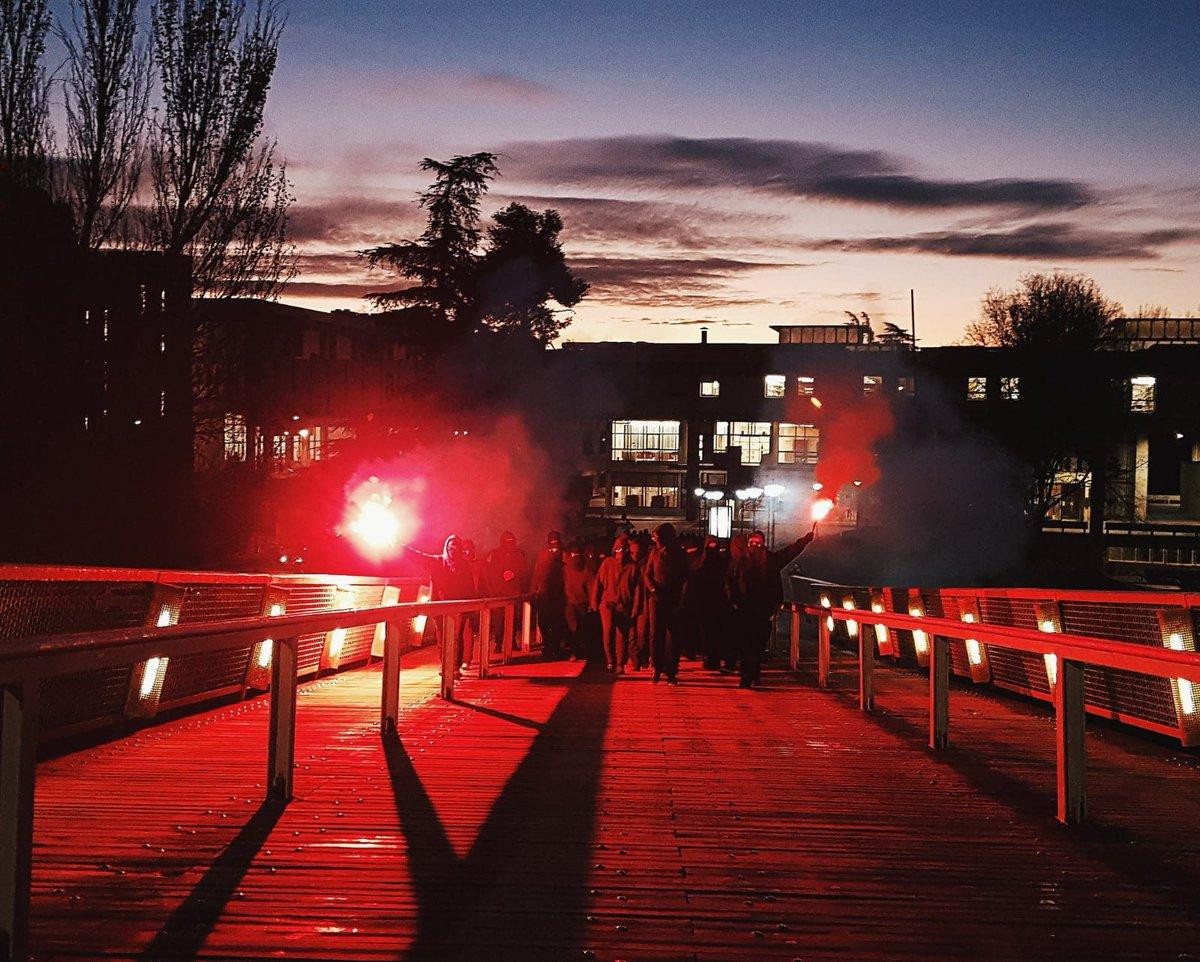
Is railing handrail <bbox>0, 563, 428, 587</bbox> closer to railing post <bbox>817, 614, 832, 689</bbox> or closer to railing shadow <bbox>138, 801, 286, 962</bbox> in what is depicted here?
railing shadow <bbox>138, 801, 286, 962</bbox>

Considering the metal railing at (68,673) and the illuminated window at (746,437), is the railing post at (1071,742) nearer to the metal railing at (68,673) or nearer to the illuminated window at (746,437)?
the metal railing at (68,673)

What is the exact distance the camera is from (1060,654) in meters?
6.96

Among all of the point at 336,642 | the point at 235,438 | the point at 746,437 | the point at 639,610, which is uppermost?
the point at 746,437

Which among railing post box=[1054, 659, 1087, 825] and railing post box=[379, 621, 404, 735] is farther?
railing post box=[379, 621, 404, 735]

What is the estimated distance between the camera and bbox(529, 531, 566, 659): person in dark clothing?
72.0ft

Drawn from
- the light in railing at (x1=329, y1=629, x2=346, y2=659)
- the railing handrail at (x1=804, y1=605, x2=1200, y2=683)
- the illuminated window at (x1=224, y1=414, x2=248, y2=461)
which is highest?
the illuminated window at (x1=224, y1=414, x2=248, y2=461)

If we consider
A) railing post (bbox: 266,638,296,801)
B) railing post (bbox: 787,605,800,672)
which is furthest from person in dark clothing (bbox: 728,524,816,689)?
railing post (bbox: 266,638,296,801)

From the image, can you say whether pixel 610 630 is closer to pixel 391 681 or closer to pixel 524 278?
pixel 391 681

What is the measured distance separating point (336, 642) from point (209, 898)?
11.4 m

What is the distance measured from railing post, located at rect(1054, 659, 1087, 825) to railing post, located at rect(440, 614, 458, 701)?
632 centimetres

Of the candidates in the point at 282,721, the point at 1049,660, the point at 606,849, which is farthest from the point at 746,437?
the point at 606,849

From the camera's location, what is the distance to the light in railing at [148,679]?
1020 centimetres

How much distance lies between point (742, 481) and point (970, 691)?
5573cm

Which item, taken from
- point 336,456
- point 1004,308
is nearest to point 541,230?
point 336,456
